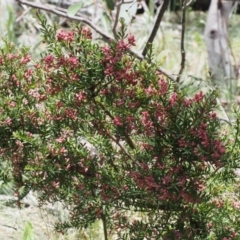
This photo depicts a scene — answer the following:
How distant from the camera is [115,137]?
1.62 metres

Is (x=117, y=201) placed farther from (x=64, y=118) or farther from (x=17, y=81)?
(x=17, y=81)

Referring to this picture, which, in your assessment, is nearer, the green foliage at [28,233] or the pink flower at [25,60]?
the pink flower at [25,60]

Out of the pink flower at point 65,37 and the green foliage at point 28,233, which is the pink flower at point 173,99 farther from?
the green foliage at point 28,233

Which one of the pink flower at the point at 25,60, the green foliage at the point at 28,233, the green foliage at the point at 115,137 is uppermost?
the pink flower at the point at 25,60

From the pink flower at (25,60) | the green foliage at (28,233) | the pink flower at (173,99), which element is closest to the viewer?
the pink flower at (173,99)

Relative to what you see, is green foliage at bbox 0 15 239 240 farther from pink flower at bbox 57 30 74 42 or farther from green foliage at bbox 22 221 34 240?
green foliage at bbox 22 221 34 240

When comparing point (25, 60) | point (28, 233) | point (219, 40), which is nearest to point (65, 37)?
point (25, 60)

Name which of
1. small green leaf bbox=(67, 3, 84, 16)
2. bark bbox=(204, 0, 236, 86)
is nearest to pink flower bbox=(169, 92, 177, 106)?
small green leaf bbox=(67, 3, 84, 16)

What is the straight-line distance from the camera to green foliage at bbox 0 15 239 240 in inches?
57.4

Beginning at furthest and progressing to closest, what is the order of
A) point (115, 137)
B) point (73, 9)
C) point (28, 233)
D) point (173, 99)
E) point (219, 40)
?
point (219, 40) < point (73, 9) < point (28, 233) < point (115, 137) < point (173, 99)

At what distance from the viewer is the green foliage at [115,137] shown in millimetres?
1458

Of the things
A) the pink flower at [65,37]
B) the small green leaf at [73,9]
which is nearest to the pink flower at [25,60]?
the pink flower at [65,37]

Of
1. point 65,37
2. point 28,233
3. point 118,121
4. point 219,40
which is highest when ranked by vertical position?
point 219,40

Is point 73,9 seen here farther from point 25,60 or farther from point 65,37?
point 65,37
